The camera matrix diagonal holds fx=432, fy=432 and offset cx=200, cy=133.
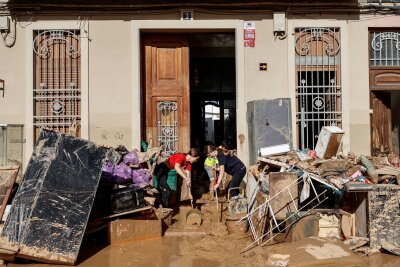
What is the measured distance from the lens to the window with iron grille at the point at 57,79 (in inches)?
357

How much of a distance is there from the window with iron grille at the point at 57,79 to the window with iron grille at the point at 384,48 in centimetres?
633

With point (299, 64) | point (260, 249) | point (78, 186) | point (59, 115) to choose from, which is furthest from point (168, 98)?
point (260, 249)

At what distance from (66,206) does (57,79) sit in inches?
148

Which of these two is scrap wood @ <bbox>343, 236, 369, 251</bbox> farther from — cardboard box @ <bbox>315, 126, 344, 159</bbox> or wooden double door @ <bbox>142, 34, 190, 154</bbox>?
wooden double door @ <bbox>142, 34, 190, 154</bbox>

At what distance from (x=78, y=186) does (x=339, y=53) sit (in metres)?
6.12

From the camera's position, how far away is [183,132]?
950cm

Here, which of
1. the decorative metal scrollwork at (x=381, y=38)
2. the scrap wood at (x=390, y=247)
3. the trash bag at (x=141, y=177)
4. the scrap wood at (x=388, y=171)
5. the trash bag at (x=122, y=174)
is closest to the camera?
the scrap wood at (x=390, y=247)

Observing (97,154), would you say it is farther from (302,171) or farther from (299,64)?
(299,64)

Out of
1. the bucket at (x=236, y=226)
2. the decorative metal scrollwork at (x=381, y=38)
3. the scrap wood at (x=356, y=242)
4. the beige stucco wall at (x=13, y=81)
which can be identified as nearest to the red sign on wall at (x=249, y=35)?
the decorative metal scrollwork at (x=381, y=38)

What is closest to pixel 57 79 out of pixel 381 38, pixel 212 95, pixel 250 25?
pixel 250 25

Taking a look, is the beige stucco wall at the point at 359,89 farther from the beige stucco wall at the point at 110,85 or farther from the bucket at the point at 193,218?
the beige stucco wall at the point at 110,85

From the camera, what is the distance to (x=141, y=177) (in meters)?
7.88

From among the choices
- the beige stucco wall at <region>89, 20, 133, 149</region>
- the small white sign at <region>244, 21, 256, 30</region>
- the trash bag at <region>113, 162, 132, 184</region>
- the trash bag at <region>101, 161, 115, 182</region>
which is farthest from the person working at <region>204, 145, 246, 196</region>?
the small white sign at <region>244, 21, 256, 30</region>

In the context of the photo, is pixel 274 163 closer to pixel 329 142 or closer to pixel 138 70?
pixel 329 142
